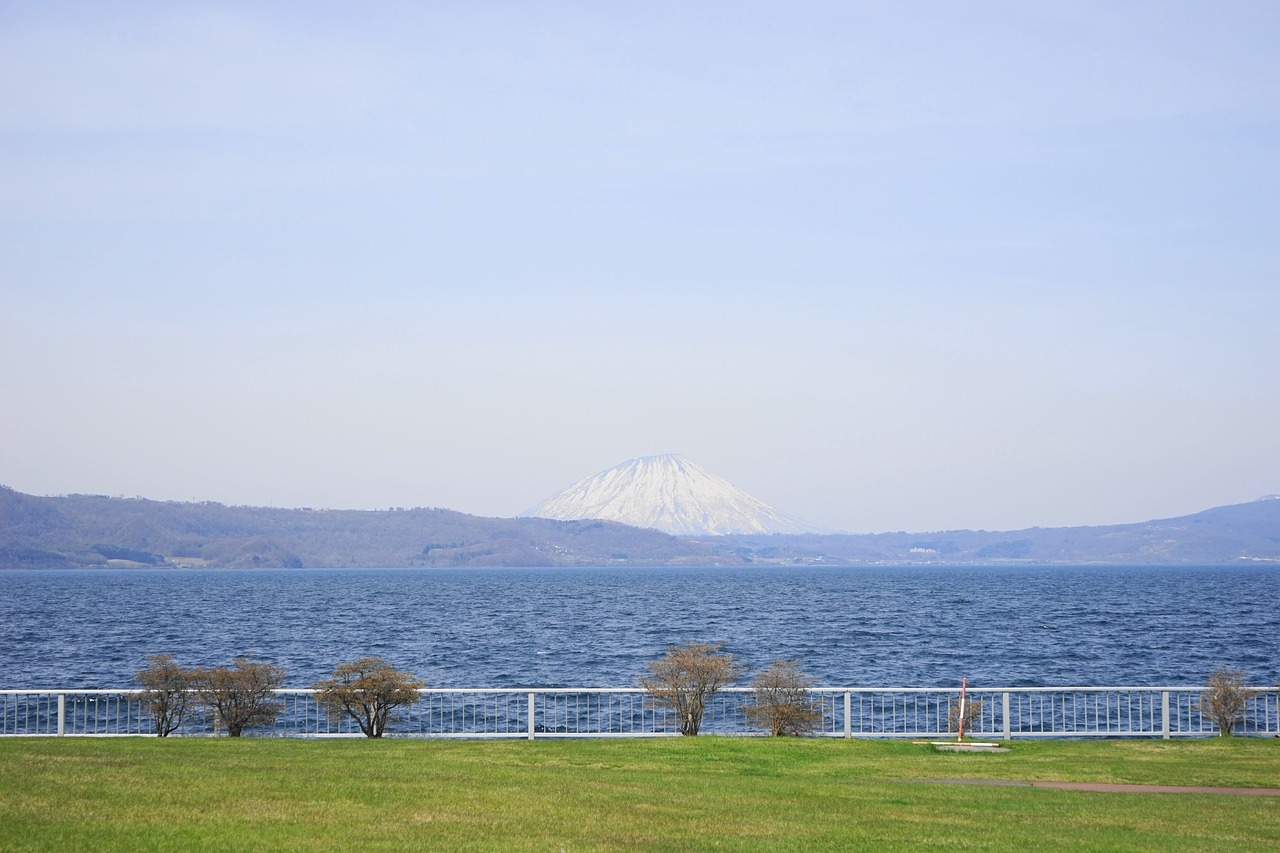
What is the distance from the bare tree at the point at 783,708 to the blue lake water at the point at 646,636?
2033 cm

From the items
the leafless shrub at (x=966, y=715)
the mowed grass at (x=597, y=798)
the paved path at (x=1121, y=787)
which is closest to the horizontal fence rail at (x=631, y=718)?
the leafless shrub at (x=966, y=715)

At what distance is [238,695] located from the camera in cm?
2405

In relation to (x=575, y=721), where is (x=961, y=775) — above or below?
above

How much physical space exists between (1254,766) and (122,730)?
2618cm

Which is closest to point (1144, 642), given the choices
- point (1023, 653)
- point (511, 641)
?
point (1023, 653)

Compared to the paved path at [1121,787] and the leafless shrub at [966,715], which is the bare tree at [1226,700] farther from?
the paved path at [1121,787]

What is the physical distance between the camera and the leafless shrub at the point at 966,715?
992 inches

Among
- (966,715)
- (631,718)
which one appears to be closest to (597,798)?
(966,715)

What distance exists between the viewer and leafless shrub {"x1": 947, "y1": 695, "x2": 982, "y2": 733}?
992 inches

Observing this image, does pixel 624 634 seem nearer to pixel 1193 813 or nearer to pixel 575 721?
pixel 575 721

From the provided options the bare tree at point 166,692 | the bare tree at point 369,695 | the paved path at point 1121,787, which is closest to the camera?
the paved path at point 1121,787

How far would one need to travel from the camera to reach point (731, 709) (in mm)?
34531

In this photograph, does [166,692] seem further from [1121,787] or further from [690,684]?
[1121,787]

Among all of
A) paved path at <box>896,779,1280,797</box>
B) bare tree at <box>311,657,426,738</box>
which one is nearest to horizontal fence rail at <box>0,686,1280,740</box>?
bare tree at <box>311,657,426,738</box>
